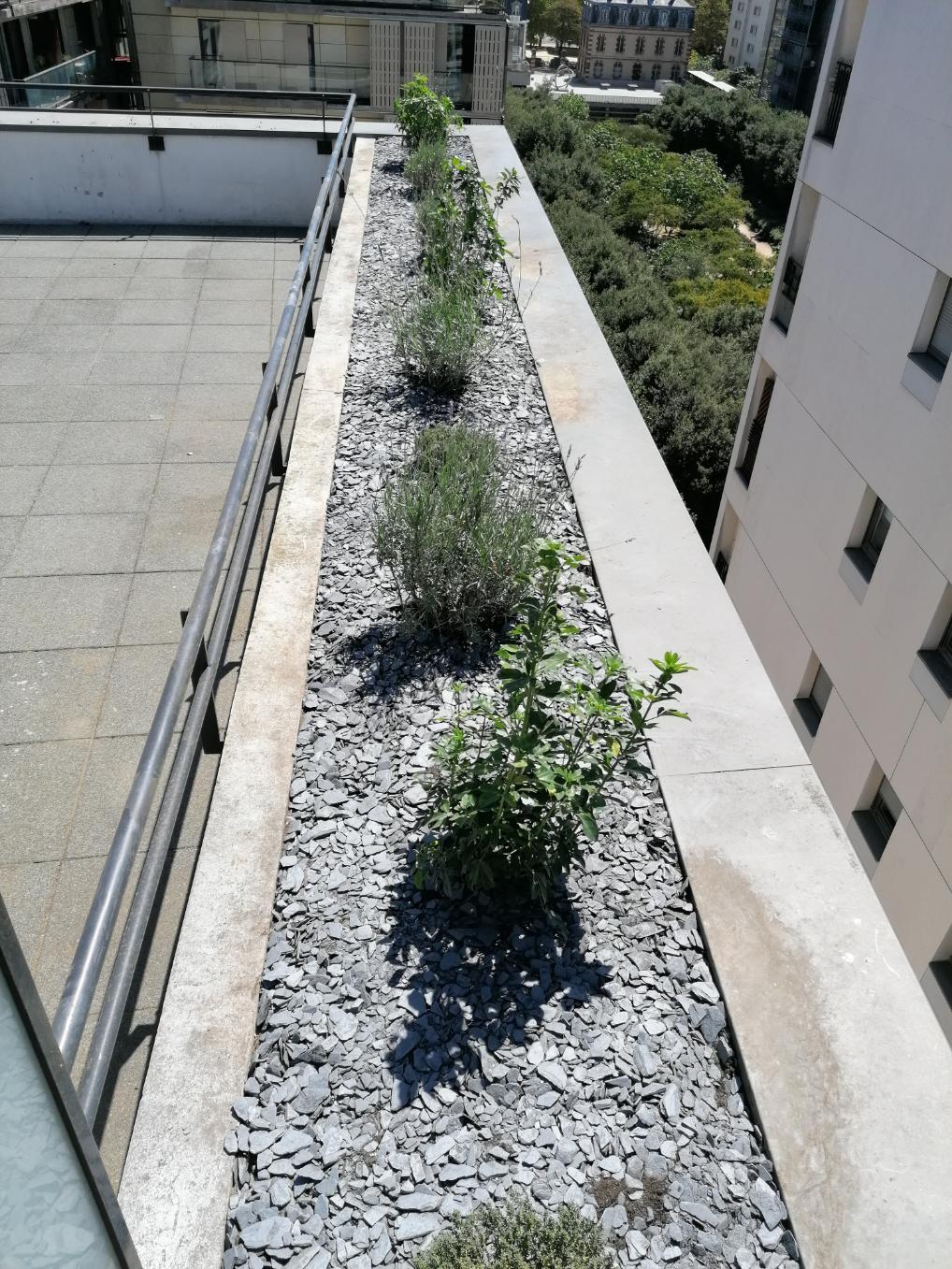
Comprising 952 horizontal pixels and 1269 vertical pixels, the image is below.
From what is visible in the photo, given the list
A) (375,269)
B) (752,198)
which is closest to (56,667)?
(375,269)

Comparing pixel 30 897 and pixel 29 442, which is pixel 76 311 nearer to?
pixel 29 442

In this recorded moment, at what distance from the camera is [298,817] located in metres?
3.54

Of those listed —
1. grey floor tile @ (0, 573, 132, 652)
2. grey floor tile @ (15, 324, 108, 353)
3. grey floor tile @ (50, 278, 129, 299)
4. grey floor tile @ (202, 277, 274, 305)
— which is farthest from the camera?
grey floor tile @ (202, 277, 274, 305)

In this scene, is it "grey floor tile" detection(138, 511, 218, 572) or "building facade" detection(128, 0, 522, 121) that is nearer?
"grey floor tile" detection(138, 511, 218, 572)

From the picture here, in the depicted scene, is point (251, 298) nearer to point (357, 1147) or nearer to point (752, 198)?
point (357, 1147)

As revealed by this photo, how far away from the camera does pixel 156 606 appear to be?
205 inches

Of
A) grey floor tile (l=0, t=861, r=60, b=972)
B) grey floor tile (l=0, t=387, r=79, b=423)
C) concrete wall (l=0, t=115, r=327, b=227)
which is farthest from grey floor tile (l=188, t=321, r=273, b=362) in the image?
grey floor tile (l=0, t=861, r=60, b=972)

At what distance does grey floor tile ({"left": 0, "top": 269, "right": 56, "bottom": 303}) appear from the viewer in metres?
9.33

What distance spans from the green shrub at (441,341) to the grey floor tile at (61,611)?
2.36m

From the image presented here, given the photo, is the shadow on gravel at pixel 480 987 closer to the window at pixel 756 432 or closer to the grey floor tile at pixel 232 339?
the grey floor tile at pixel 232 339

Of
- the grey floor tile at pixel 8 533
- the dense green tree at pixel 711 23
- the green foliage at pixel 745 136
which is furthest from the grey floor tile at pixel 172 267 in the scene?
the dense green tree at pixel 711 23

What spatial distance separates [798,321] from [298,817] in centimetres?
990

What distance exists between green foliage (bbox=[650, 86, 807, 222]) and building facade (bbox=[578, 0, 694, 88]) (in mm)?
48251

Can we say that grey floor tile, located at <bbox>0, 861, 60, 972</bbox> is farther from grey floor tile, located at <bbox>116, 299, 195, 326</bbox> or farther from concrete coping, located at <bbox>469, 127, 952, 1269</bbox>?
grey floor tile, located at <bbox>116, 299, 195, 326</bbox>
